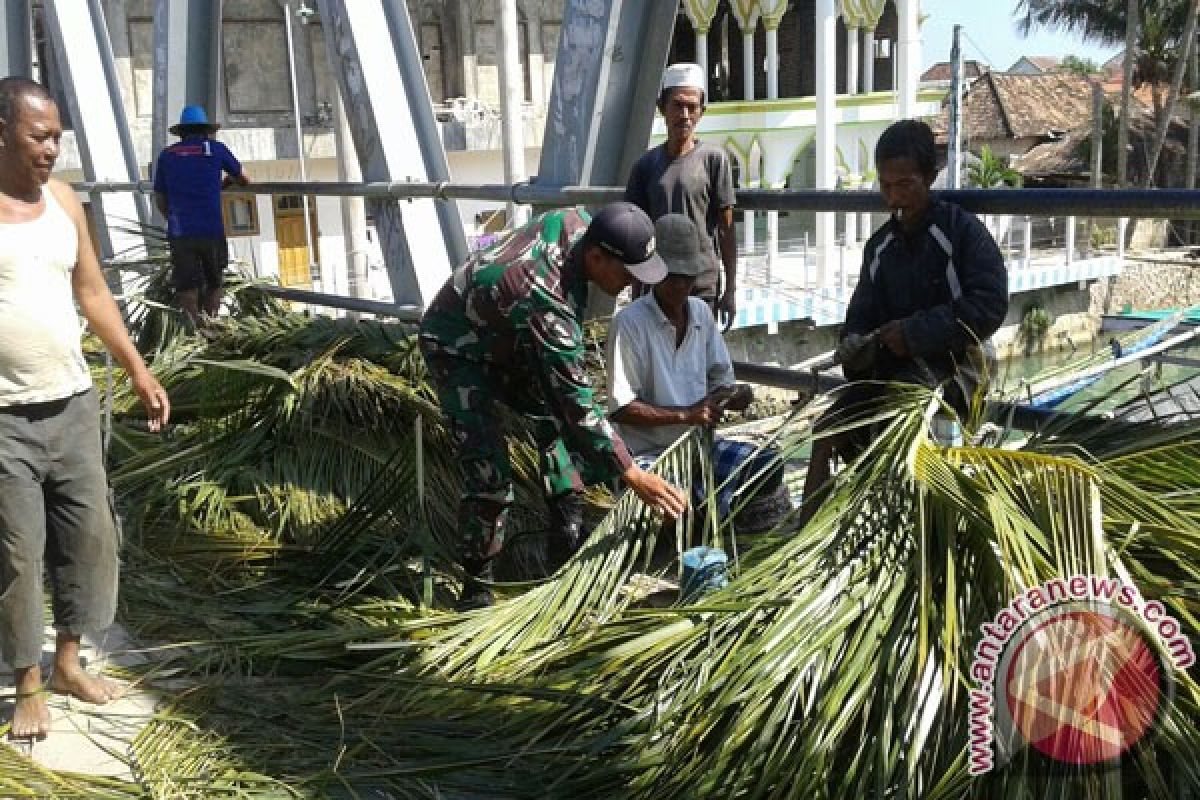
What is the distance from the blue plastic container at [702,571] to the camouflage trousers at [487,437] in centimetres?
72

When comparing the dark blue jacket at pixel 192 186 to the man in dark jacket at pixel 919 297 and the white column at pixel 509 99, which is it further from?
the white column at pixel 509 99

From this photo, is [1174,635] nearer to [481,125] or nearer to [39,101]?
[39,101]

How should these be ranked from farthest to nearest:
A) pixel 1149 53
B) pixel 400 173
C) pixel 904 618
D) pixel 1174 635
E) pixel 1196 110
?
pixel 1149 53
pixel 1196 110
pixel 400 173
pixel 904 618
pixel 1174 635

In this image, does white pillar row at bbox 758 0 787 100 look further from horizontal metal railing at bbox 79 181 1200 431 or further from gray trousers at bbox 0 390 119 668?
gray trousers at bbox 0 390 119 668

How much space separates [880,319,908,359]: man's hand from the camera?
3.23 meters

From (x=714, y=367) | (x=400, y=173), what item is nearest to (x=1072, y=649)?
(x=714, y=367)

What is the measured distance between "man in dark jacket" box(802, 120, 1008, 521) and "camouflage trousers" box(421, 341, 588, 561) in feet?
2.57

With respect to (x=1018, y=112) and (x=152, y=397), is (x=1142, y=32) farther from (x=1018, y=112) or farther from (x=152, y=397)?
(x=152, y=397)

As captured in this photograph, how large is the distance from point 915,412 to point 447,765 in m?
1.25

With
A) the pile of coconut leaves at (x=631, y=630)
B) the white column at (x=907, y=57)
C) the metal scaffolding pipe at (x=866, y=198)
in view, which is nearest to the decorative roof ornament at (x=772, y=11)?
the white column at (x=907, y=57)

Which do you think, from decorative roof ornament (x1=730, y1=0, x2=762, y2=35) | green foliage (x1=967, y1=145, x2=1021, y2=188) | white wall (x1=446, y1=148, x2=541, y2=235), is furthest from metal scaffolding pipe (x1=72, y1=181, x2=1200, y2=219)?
green foliage (x1=967, y1=145, x2=1021, y2=188)

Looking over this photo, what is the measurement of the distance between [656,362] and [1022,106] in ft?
124

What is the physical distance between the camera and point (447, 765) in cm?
267

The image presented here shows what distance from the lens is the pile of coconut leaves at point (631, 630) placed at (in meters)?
2.15
